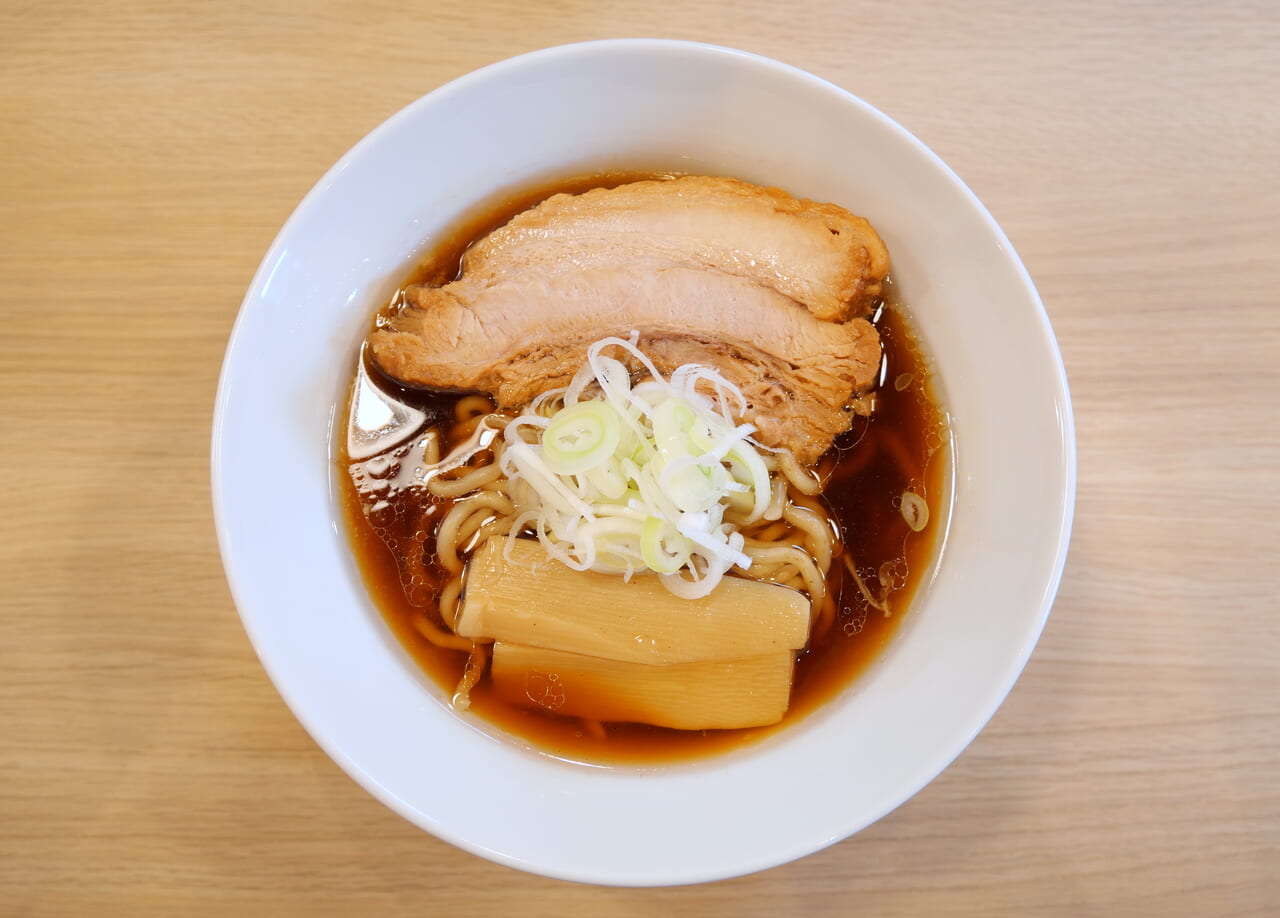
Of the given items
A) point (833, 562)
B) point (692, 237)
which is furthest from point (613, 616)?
point (692, 237)

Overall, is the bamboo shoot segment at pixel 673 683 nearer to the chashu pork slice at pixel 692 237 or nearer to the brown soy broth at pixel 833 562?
the brown soy broth at pixel 833 562

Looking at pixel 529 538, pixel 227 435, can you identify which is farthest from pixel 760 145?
pixel 227 435

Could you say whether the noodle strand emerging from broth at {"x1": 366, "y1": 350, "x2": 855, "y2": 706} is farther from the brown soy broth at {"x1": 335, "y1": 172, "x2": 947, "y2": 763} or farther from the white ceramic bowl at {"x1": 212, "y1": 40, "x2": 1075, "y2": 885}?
the white ceramic bowl at {"x1": 212, "y1": 40, "x2": 1075, "y2": 885}

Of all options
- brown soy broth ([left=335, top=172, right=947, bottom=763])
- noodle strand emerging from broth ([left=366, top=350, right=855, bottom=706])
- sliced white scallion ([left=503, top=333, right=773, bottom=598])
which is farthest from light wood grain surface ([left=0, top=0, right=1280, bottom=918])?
sliced white scallion ([left=503, top=333, right=773, bottom=598])

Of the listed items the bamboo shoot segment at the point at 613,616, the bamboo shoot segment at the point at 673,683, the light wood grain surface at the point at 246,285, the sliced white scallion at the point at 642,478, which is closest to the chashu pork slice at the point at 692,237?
the sliced white scallion at the point at 642,478

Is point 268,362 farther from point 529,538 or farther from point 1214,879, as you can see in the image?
point 1214,879
